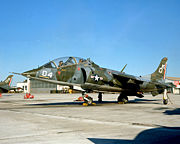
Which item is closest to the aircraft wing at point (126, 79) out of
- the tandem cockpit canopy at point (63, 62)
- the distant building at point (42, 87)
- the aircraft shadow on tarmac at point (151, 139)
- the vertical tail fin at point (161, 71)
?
the tandem cockpit canopy at point (63, 62)

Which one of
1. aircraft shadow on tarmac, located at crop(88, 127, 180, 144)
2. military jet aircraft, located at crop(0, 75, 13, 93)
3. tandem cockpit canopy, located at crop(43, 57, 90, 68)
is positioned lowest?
aircraft shadow on tarmac, located at crop(88, 127, 180, 144)

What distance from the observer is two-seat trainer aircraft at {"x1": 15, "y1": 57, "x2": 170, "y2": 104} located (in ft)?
50.2

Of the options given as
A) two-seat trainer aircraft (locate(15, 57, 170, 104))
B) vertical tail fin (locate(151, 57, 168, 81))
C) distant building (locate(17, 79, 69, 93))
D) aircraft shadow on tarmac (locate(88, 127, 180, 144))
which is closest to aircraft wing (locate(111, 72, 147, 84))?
two-seat trainer aircraft (locate(15, 57, 170, 104))

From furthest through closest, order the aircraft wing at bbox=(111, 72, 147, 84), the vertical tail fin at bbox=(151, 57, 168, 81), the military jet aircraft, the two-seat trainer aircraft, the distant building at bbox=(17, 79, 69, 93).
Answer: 1. the distant building at bbox=(17, 79, 69, 93)
2. the military jet aircraft
3. the vertical tail fin at bbox=(151, 57, 168, 81)
4. the aircraft wing at bbox=(111, 72, 147, 84)
5. the two-seat trainer aircraft

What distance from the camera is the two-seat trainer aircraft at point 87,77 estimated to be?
1531 centimetres

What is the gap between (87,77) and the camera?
54.3ft

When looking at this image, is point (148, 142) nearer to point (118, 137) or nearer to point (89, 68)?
point (118, 137)

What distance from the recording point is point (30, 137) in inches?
217

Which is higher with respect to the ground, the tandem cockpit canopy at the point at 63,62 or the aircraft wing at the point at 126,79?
the tandem cockpit canopy at the point at 63,62

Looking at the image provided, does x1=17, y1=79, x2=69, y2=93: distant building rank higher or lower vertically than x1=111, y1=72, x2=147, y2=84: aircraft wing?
lower

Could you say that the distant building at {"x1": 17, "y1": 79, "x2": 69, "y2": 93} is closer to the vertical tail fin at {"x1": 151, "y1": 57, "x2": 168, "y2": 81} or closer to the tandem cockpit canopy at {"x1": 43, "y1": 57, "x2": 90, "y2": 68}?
the vertical tail fin at {"x1": 151, "y1": 57, "x2": 168, "y2": 81}

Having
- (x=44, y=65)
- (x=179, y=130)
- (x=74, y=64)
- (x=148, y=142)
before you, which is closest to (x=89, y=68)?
(x=74, y=64)

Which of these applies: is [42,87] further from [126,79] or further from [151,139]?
[151,139]

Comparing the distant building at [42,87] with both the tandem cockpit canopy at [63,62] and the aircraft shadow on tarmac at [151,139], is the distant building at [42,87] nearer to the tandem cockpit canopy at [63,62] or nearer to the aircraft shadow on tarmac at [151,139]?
the tandem cockpit canopy at [63,62]
